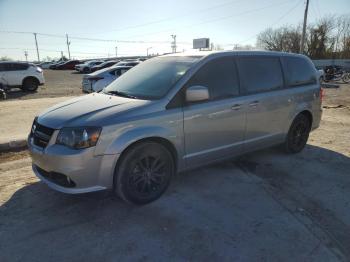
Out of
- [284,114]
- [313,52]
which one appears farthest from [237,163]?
[313,52]

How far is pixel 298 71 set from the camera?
5922mm

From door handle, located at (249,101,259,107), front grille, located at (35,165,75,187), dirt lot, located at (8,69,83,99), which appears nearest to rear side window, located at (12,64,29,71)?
dirt lot, located at (8,69,83,99)

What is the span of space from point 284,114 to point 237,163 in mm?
1126

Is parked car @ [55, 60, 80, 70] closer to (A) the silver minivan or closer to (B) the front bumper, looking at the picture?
(A) the silver minivan

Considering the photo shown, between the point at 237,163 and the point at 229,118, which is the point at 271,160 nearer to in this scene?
the point at 237,163

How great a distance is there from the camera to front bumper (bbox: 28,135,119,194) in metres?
3.50

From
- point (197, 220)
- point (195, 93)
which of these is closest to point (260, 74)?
point (195, 93)

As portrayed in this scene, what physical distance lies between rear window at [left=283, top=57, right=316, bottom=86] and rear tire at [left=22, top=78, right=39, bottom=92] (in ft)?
52.6

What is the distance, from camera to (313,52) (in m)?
59.4

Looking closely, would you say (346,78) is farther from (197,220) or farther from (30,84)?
(197,220)

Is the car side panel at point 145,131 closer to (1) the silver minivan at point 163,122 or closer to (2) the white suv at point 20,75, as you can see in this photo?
(1) the silver minivan at point 163,122

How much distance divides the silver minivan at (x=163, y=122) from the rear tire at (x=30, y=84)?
49.5 feet

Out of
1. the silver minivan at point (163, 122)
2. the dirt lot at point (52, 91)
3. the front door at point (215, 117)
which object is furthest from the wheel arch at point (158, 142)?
the dirt lot at point (52, 91)

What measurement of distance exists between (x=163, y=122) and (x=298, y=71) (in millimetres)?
3175
